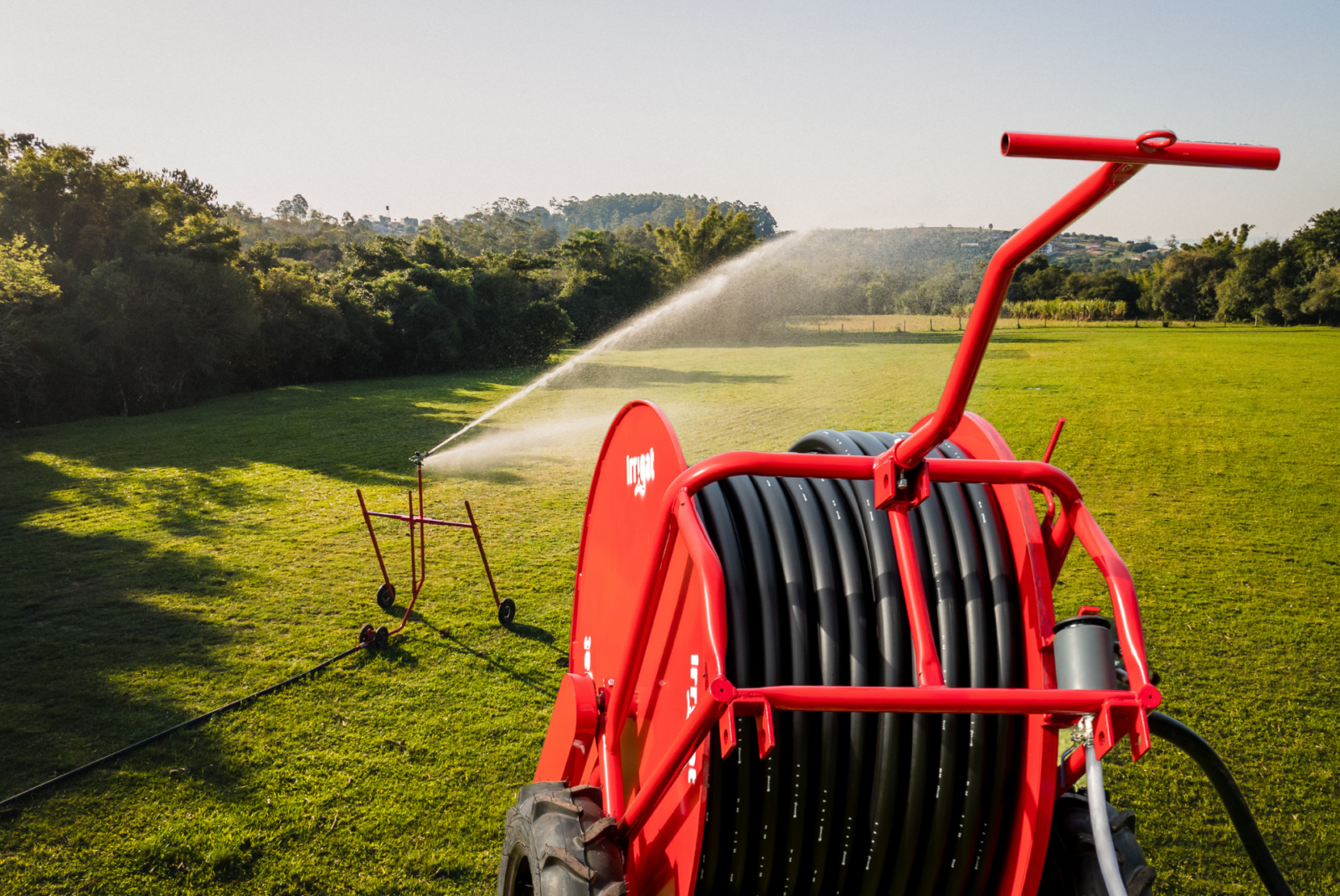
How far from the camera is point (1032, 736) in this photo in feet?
7.61

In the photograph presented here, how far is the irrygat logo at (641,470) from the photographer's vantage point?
9.65ft

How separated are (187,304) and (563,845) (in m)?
23.8

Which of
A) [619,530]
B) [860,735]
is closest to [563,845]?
[860,735]

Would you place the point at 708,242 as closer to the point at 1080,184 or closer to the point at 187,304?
the point at 187,304

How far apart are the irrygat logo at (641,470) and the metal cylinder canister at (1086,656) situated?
1.33 metres

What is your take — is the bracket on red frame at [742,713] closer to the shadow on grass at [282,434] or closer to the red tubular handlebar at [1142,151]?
the red tubular handlebar at [1142,151]

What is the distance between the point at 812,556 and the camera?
2.48m

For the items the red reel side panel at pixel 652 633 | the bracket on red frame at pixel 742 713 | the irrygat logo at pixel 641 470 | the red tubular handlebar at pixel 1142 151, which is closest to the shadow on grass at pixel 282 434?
the red reel side panel at pixel 652 633

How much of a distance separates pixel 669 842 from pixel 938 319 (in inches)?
2138

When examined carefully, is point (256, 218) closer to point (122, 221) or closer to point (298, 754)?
point (122, 221)

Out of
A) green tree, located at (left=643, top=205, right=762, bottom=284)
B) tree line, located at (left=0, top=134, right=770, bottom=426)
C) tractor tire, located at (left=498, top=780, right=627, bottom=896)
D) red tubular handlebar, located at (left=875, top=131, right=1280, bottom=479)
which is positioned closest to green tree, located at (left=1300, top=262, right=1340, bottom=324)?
green tree, located at (left=643, top=205, right=762, bottom=284)

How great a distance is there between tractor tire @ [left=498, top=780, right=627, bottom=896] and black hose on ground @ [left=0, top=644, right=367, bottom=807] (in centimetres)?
367

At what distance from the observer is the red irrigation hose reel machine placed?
219cm

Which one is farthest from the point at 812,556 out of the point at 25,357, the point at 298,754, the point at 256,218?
the point at 256,218
